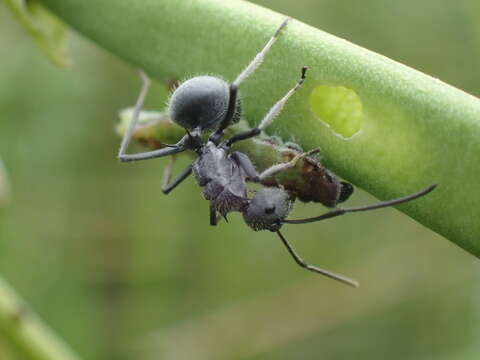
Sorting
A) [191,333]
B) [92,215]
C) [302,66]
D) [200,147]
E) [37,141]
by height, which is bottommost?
[191,333]

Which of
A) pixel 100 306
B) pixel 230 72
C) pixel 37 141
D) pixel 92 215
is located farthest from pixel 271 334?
pixel 230 72

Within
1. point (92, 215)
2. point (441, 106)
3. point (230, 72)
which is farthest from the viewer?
point (92, 215)

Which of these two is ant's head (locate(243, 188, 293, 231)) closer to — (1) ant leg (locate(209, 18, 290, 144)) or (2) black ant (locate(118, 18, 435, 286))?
(2) black ant (locate(118, 18, 435, 286))

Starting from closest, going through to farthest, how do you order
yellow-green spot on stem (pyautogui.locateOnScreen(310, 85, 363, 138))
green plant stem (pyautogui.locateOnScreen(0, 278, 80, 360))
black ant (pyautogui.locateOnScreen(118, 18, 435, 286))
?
yellow-green spot on stem (pyautogui.locateOnScreen(310, 85, 363, 138)), black ant (pyautogui.locateOnScreen(118, 18, 435, 286)), green plant stem (pyautogui.locateOnScreen(0, 278, 80, 360))

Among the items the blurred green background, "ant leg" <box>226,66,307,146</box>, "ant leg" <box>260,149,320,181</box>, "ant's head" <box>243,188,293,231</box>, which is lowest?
the blurred green background

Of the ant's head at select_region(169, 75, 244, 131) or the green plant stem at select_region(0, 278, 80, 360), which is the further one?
the green plant stem at select_region(0, 278, 80, 360)

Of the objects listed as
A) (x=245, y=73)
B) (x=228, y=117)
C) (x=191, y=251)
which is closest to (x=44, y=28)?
(x=228, y=117)

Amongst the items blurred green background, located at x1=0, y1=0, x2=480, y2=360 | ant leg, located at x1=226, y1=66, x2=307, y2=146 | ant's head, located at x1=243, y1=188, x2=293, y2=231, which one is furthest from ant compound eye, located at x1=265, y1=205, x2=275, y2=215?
blurred green background, located at x1=0, y1=0, x2=480, y2=360

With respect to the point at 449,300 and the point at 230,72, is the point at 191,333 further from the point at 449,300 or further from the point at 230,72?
the point at 230,72

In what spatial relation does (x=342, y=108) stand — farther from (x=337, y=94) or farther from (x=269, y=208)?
(x=269, y=208)
